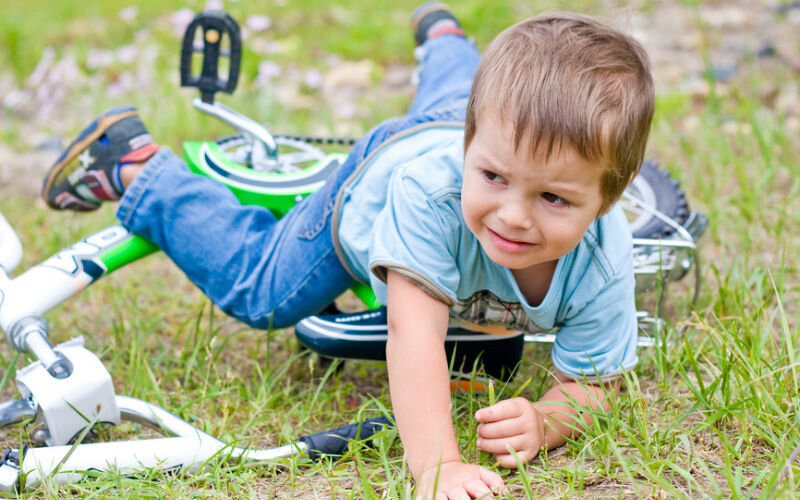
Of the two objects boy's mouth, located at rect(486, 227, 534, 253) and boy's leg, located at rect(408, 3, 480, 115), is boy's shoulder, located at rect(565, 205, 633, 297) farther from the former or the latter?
boy's leg, located at rect(408, 3, 480, 115)

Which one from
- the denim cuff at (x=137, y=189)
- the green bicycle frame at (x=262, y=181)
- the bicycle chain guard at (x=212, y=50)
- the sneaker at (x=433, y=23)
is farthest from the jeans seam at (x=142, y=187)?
the sneaker at (x=433, y=23)

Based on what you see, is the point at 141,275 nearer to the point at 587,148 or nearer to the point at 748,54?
the point at 587,148

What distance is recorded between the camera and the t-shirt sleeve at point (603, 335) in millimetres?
1411

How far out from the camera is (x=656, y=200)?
2.06 meters

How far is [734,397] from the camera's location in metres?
1.42

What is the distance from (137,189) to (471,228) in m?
0.86

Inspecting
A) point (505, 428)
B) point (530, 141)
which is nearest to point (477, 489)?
point (505, 428)

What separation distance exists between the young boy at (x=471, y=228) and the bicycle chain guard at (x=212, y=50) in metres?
0.19

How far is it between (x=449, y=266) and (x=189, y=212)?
717mm

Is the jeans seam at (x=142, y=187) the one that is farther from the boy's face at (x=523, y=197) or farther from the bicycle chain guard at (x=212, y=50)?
the boy's face at (x=523, y=197)

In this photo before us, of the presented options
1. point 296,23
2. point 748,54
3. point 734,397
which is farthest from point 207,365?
point 296,23

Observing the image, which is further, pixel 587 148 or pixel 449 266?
pixel 449 266

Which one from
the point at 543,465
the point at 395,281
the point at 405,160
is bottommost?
the point at 543,465

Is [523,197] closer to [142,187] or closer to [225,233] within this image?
[225,233]
